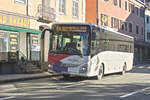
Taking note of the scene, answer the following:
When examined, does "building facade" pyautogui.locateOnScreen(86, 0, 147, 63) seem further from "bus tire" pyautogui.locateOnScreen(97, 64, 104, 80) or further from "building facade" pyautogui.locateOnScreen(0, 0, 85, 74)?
"bus tire" pyautogui.locateOnScreen(97, 64, 104, 80)

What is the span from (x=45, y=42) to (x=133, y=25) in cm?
2611

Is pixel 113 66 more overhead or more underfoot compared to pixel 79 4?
more underfoot

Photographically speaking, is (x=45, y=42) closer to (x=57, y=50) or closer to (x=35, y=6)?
(x=35, y=6)

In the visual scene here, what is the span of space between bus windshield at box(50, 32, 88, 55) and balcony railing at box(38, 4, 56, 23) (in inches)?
293

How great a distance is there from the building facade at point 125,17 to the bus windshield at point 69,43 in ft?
62.2

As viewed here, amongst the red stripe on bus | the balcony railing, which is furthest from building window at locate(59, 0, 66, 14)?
the red stripe on bus

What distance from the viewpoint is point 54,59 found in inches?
553

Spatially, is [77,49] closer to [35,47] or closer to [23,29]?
[23,29]

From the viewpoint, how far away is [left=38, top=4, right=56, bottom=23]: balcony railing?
2123 cm

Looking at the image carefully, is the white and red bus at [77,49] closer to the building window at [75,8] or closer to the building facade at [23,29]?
the building facade at [23,29]

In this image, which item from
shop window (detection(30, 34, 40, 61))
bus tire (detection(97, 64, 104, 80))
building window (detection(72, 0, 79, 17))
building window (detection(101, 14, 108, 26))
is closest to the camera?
bus tire (detection(97, 64, 104, 80))

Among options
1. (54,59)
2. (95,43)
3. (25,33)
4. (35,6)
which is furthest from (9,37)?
(95,43)

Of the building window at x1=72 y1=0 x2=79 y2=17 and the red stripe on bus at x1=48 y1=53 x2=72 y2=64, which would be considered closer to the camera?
the red stripe on bus at x1=48 y1=53 x2=72 y2=64

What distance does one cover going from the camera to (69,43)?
13.7 m
